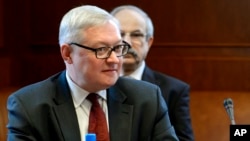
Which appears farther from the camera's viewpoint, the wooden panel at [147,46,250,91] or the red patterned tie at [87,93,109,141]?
the wooden panel at [147,46,250,91]

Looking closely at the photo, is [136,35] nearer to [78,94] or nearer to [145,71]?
[145,71]

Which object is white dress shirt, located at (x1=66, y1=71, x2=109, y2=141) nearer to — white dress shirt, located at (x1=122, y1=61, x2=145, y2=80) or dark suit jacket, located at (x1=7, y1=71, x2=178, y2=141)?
dark suit jacket, located at (x1=7, y1=71, x2=178, y2=141)

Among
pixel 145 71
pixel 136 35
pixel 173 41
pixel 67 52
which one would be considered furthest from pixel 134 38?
pixel 67 52

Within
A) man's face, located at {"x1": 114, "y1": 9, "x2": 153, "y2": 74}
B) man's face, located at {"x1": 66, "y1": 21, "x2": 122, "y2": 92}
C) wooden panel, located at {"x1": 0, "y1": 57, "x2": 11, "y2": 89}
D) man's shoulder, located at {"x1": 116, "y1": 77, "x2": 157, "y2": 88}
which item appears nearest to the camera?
man's face, located at {"x1": 66, "y1": 21, "x2": 122, "y2": 92}

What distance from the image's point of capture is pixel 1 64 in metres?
3.82

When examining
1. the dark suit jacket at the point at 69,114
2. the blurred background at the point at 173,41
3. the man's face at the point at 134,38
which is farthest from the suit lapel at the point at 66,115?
the blurred background at the point at 173,41

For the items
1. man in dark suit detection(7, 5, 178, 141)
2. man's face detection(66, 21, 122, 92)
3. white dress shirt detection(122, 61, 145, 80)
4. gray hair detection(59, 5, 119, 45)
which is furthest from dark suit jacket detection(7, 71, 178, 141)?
white dress shirt detection(122, 61, 145, 80)

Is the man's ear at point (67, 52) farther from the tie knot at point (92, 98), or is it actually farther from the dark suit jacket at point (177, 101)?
the dark suit jacket at point (177, 101)

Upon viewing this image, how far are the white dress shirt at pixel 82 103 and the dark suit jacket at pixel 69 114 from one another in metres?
0.02

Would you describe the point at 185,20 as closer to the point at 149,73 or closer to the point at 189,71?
the point at 189,71

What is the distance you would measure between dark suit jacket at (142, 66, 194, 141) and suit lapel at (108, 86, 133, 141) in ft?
2.89

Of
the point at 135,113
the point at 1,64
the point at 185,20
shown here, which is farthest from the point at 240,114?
the point at 1,64

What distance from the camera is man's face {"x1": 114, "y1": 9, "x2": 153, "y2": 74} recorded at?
125 inches

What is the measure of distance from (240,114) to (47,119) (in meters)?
1.61
